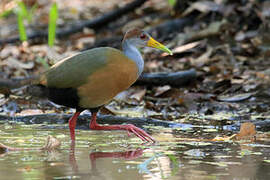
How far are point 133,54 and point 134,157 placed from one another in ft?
4.78

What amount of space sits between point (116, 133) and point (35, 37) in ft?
18.1

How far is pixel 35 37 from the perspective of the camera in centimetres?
1087

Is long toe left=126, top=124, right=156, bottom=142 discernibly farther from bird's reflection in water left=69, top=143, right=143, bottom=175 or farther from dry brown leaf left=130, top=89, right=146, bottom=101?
dry brown leaf left=130, top=89, right=146, bottom=101

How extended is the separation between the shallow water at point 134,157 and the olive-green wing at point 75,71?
0.50 meters

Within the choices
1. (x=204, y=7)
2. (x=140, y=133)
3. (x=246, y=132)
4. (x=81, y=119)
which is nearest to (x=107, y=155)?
(x=140, y=133)

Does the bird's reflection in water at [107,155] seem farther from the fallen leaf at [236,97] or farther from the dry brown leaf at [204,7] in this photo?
the dry brown leaf at [204,7]

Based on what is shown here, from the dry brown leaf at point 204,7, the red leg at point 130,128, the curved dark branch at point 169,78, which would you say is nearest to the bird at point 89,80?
the red leg at point 130,128

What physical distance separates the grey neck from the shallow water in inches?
26.1

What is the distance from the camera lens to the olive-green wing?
17.3 ft

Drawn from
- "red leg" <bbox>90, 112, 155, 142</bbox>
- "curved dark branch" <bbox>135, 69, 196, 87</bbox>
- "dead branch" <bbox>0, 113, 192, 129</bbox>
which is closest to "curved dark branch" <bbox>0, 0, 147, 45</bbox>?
"curved dark branch" <bbox>135, 69, 196, 87</bbox>

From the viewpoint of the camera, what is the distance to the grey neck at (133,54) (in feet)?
18.3

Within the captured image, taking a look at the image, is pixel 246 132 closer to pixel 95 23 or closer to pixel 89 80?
pixel 89 80

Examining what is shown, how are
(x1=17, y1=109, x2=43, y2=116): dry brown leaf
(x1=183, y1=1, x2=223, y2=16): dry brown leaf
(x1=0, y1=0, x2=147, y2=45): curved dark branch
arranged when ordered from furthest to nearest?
(x1=0, y1=0, x2=147, y2=45): curved dark branch → (x1=183, y1=1, x2=223, y2=16): dry brown leaf → (x1=17, y1=109, x2=43, y2=116): dry brown leaf

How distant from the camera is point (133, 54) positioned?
18.5 feet
